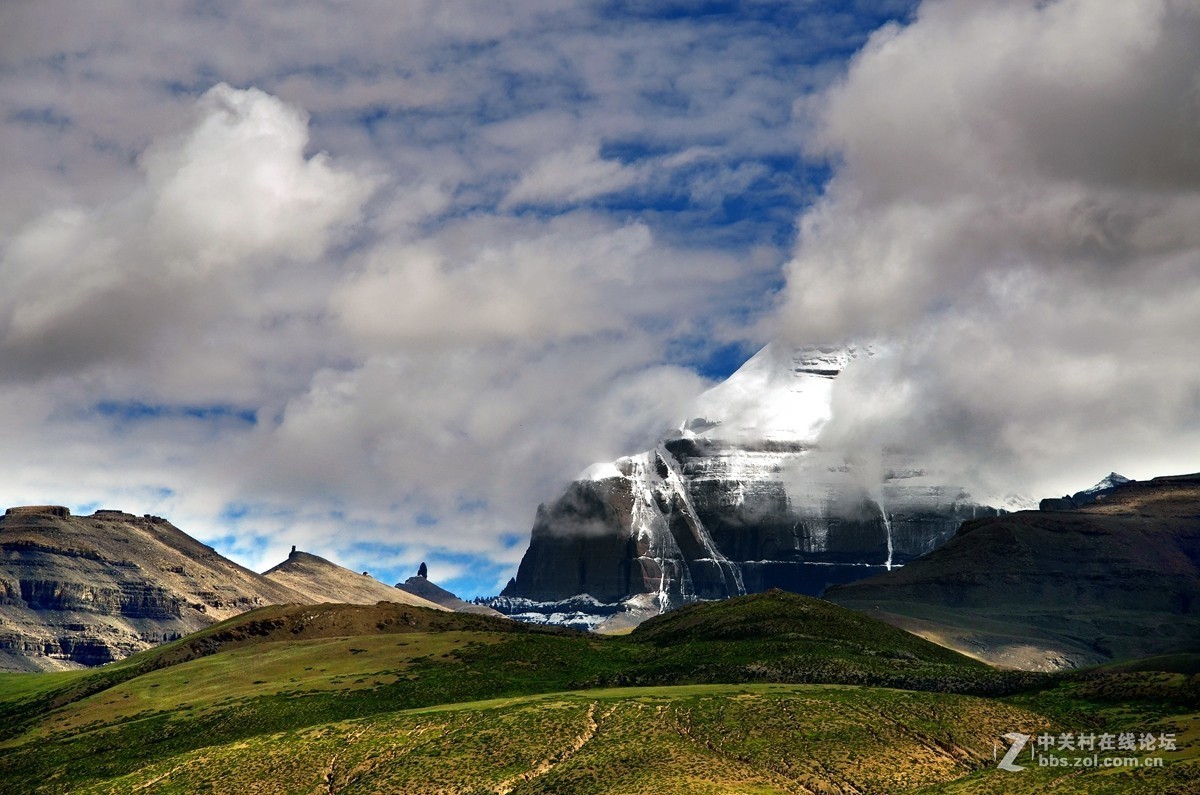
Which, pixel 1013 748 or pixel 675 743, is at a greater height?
pixel 675 743

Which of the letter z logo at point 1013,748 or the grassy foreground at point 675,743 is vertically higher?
the grassy foreground at point 675,743

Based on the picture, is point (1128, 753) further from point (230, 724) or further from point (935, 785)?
point (230, 724)

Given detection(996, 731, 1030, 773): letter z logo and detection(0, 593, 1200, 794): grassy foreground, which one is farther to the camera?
detection(0, 593, 1200, 794): grassy foreground

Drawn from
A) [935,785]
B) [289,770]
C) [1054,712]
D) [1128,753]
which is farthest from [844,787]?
[289,770]

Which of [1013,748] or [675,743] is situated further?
[1013,748]

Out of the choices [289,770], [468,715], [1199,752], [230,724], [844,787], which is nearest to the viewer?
[1199,752]

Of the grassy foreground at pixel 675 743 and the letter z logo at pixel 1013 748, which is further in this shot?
the grassy foreground at pixel 675 743

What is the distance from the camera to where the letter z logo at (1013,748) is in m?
148

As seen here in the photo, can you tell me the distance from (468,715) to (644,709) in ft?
72.0

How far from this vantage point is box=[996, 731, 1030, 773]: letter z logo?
5827 inches

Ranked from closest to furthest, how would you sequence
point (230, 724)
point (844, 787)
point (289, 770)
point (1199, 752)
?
point (1199, 752)
point (844, 787)
point (289, 770)
point (230, 724)

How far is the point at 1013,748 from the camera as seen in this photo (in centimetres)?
16012

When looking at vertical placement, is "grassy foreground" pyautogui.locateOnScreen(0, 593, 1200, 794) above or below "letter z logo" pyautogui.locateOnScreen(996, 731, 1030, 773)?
above

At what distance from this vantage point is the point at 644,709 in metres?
174
